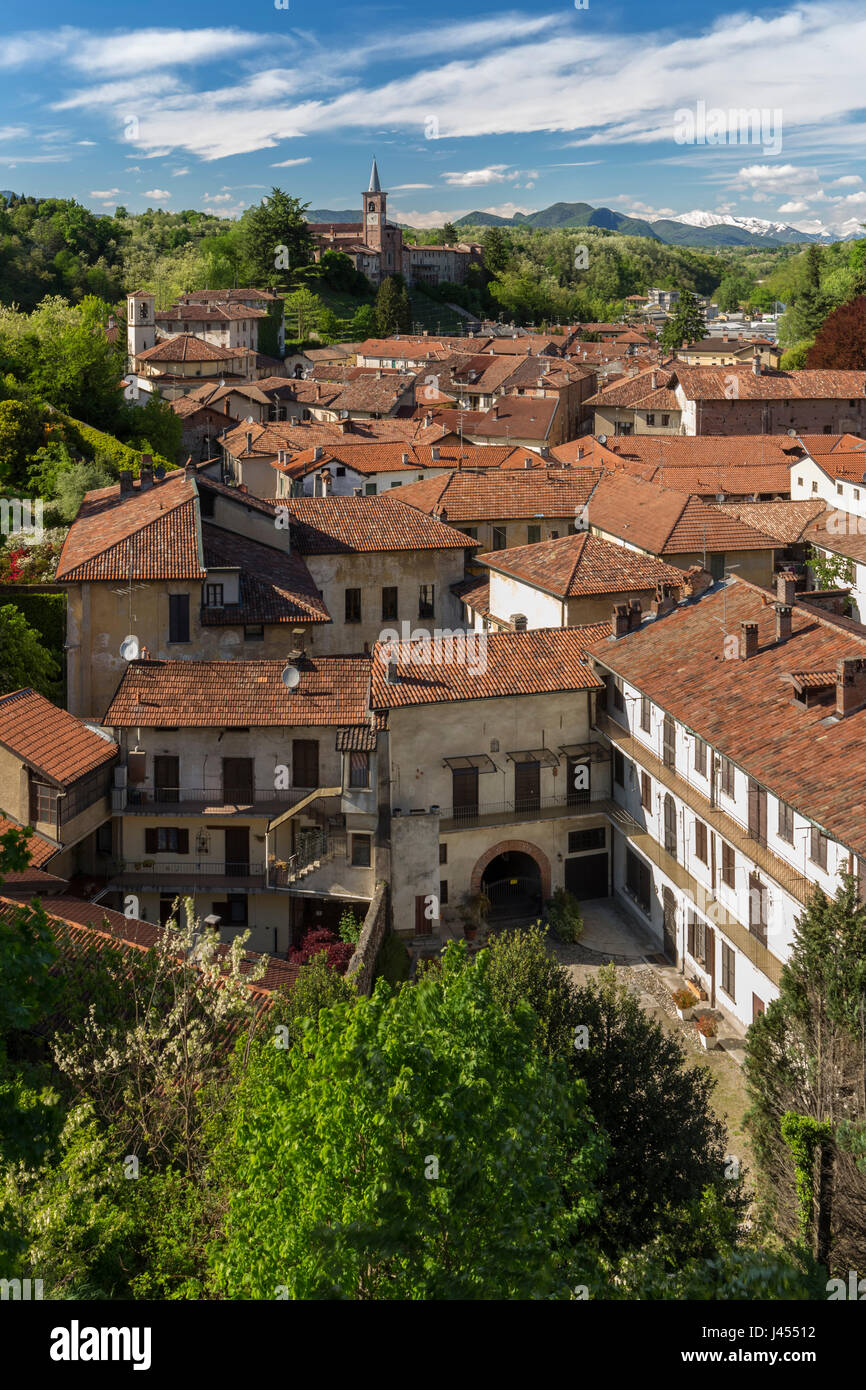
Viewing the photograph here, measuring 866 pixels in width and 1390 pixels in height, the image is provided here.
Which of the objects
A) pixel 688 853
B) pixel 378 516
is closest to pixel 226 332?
pixel 378 516

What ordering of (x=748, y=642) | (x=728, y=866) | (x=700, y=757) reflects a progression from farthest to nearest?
(x=748, y=642), (x=700, y=757), (x=728, y=866)

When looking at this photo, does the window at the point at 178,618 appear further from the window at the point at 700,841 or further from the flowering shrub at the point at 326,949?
the window at the point at 700,841

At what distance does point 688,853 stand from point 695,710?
3.17 meters

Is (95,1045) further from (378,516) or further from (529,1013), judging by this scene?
(378,516)

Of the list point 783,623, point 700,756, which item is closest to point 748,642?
point 783,623

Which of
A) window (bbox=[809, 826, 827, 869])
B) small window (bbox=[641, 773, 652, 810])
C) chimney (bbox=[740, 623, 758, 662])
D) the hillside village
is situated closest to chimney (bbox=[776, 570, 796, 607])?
the hillside village

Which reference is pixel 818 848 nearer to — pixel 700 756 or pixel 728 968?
pixel 728 968

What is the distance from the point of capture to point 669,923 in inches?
1085

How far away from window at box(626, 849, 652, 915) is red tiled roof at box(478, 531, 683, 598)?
27.7 feet

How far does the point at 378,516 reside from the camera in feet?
146

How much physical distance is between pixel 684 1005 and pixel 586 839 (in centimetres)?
654

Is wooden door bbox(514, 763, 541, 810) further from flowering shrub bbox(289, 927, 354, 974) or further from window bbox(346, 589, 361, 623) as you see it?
window bbox(346, 589, 361, 623)

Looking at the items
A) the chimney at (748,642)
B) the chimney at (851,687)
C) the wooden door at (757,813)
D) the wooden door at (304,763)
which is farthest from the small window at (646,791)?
the wooden door at (304,763)

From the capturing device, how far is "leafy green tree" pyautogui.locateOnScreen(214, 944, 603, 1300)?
1034 centimetres
